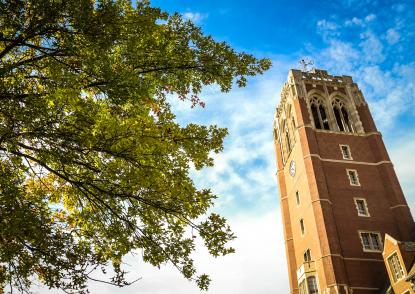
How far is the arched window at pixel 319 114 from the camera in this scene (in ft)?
130

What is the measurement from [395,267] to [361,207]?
26.7 ft

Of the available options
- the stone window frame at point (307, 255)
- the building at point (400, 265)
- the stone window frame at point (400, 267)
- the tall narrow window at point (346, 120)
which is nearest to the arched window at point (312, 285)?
the stone window frame at point (307, 255)

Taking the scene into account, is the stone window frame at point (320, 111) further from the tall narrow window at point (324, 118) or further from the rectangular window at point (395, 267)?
the rectangular window at point (395, 267)

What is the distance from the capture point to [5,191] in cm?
685

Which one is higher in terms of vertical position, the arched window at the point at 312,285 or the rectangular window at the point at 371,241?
the rectangular window at the point at 371,241

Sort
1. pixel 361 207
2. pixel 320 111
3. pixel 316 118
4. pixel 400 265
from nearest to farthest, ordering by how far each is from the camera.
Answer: pixel 400 265 → pixel 361 207 → pixel 316 118 → pixel 320 111

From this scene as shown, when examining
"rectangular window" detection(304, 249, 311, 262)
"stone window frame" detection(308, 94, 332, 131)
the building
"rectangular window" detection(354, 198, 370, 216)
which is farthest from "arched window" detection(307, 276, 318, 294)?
"stone window frame" detection(308, 94, 332, 131)

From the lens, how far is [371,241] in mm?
30234

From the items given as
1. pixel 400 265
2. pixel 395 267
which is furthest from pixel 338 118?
pixel 400 265

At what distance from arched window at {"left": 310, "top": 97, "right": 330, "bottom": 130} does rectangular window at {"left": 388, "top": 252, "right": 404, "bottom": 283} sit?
1667 cm

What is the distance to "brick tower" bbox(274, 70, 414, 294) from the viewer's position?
2861cm

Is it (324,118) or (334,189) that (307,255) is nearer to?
(334,189)

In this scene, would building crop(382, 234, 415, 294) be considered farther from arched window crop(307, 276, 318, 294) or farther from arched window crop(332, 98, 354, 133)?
arched window crop(332, 98, 354, 133)

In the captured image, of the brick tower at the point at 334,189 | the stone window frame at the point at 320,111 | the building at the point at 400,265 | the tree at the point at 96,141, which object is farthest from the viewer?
the stone window frame at the point at 320,111
